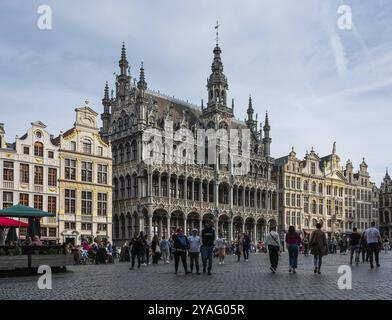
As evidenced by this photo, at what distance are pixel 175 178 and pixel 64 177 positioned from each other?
47.8ft

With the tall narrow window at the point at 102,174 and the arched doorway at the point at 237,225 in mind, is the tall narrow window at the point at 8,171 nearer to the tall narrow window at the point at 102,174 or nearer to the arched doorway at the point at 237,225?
the tall narrow window at the point at 102,174

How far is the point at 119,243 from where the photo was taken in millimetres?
59219

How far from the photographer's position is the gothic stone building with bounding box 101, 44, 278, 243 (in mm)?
57719

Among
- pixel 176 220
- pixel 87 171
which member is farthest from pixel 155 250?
pixel 176 220

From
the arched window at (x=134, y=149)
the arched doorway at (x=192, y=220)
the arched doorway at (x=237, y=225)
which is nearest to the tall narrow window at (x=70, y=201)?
the arched window at (x=134, y=149)

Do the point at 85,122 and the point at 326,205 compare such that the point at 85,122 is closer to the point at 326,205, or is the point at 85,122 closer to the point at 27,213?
the point at 27,213

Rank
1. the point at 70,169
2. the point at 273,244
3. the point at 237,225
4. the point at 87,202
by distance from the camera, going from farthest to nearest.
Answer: the point at 237,225, the point at 87,202, the point at 70,169, the point at 273,244

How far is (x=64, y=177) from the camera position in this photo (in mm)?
48656

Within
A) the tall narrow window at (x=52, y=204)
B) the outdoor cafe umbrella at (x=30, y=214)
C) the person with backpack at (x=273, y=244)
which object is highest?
the tall narrow window at (x=52, y=204)

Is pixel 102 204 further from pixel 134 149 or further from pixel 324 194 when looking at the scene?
pixel 324 194

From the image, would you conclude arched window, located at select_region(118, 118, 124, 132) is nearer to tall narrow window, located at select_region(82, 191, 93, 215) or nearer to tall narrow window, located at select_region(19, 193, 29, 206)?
tall narrow window, located at select_region(82, 191, 93, 215)

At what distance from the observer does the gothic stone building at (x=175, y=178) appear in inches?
2272

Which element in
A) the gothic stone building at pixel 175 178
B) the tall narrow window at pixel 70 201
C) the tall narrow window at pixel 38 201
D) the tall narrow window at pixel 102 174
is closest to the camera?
the tall narrow window at pixel 38 201
